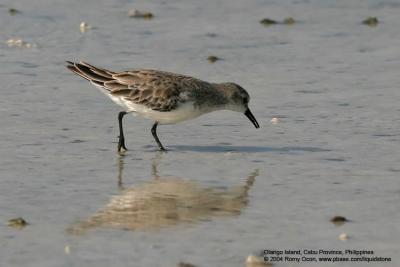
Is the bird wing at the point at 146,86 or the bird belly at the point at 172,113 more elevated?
the bird wing at the point at 146,86

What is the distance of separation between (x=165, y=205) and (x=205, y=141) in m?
2.94

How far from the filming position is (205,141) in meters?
14.0

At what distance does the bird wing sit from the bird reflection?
1.67 meters

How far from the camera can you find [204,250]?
379 inches

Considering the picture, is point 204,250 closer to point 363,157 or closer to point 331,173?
point 331,173

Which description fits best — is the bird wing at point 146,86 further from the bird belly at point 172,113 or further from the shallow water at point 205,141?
the shallow water at point 205,141

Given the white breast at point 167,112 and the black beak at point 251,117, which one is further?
the black beak at point 251,117

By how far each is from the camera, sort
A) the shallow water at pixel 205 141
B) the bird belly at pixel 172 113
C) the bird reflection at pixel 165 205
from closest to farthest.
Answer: the shallow water at pixel 205 141
the bird reflection at pixel 165 205
the bird belly at pixel 172 113

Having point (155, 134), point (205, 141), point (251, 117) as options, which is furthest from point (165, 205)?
point (251, 117)

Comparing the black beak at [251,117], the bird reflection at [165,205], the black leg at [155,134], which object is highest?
the black beak at [251,117]

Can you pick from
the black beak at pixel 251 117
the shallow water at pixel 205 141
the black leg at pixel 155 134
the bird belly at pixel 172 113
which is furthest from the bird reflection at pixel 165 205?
the black beak at pixel 251 117

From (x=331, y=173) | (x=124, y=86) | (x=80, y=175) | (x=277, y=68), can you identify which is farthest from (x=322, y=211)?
(x=277, y=68)

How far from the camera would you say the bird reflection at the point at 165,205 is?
1045cm

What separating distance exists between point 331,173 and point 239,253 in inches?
124
